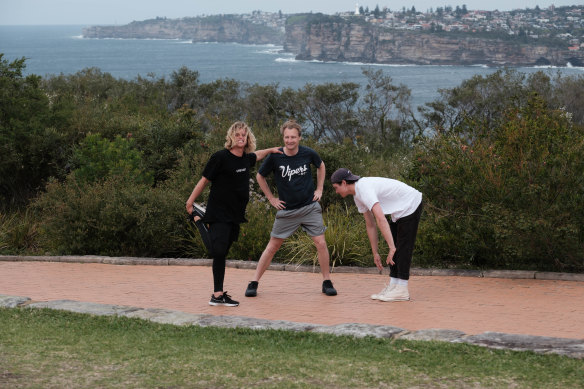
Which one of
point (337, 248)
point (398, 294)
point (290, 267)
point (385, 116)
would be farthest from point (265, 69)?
point (398, 294)

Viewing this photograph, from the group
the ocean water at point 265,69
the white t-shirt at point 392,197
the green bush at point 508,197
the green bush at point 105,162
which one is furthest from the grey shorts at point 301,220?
the ocean water at point 265,69

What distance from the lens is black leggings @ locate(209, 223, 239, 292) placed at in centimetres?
746

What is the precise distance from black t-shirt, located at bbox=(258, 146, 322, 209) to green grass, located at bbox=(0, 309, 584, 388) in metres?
1.87

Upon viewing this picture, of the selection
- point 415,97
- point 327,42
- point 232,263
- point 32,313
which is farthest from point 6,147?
point 327,42

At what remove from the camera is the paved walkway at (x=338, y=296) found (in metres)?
6.84

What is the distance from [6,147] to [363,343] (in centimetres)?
1256

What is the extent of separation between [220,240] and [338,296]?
149cm

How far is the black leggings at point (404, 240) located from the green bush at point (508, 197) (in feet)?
5.05

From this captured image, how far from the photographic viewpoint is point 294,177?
7.81 m

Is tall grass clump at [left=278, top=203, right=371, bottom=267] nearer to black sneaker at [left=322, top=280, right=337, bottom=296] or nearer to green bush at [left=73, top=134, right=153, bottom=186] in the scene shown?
black sneaker at [left=322, top=280, right=337, bottom=296]

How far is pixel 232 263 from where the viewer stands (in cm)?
1033

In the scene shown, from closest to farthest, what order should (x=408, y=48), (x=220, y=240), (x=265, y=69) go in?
1. (x=220, y=240)
2. (x=265, y=69)
3. (x=408, y=48)

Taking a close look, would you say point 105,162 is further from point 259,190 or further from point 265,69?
point 265,69

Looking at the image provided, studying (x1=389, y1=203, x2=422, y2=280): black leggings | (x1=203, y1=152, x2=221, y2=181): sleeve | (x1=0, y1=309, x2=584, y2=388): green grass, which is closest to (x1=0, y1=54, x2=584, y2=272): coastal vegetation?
(x1=389, y1=203, x2=422, y2=280): black leggings
